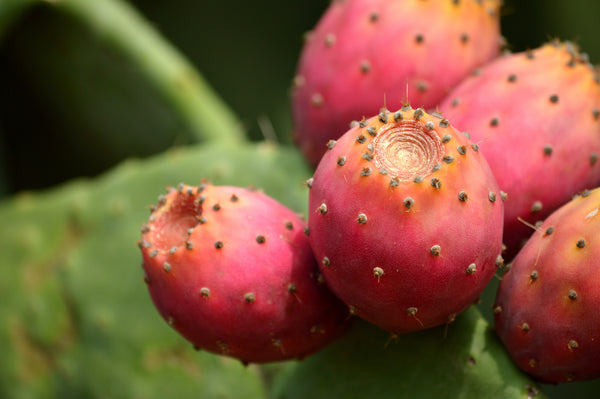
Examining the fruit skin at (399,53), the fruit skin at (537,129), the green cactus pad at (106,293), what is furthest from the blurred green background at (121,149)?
the fruit skin at (537,129)

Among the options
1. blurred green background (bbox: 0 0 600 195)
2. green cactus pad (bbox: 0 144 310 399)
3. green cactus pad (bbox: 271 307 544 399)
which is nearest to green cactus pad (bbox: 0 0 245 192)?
blurred green background (bbox: 0 0 600 195)

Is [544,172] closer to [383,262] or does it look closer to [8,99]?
[383,262]

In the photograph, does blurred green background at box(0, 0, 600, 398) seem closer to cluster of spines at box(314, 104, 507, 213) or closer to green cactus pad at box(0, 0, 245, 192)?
green cactus pad at box(0, 0, 245, 192)

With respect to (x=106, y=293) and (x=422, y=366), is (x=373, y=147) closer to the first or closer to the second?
(x=422, y=366)

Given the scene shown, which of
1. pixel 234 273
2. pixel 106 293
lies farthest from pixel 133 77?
pixel 234 273

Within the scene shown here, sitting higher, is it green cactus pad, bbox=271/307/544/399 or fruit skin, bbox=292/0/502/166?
fruit skin, bbox=292/0/502/166

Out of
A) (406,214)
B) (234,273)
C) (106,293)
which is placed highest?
(406,214)

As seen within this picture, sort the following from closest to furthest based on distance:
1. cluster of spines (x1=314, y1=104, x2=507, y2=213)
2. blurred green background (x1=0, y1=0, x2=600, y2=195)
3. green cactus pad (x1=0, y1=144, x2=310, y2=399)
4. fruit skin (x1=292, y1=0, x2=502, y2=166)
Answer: cluster of spines (x1=314, y1=104, x2=507, y2=213) < fruit skin (x1=292, y1=0, x2=502, y2=166) < green cactus pad (x1=0, y1=144, x2=310, y2=399) < blurred green background (x1=0, y1=0, x2=600, y2=195)
